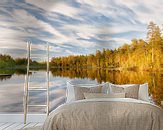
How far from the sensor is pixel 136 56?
5.50 m

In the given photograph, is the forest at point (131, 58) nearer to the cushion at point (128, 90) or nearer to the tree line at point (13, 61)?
the tree line at point (13, 61)

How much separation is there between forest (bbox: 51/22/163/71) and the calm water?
0.11m

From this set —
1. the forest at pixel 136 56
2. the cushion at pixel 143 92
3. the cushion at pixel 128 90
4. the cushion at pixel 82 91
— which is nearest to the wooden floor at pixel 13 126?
the cushion at pixel 82 91

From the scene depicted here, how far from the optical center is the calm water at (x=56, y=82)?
17.6ft

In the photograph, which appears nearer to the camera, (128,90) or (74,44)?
(128,90)

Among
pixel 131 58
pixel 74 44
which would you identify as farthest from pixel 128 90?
pixel 74 44

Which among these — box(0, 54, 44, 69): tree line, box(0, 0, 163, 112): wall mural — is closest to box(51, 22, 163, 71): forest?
box(0, 0, 163, 112): wall mural

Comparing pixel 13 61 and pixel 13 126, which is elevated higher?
pixel 13 61

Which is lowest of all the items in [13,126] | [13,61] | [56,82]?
[13,126]

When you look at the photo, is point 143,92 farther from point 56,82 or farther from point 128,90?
point 56,82

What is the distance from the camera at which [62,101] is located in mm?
5367

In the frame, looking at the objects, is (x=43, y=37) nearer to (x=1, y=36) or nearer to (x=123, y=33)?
(x=1, y=36)

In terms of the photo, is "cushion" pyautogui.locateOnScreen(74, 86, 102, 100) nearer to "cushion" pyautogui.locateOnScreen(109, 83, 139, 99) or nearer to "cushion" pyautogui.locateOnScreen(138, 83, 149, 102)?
"cushion" pyautogui.locateOnScreen(109, 83, 139, 99)

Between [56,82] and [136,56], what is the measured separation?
152 cm
